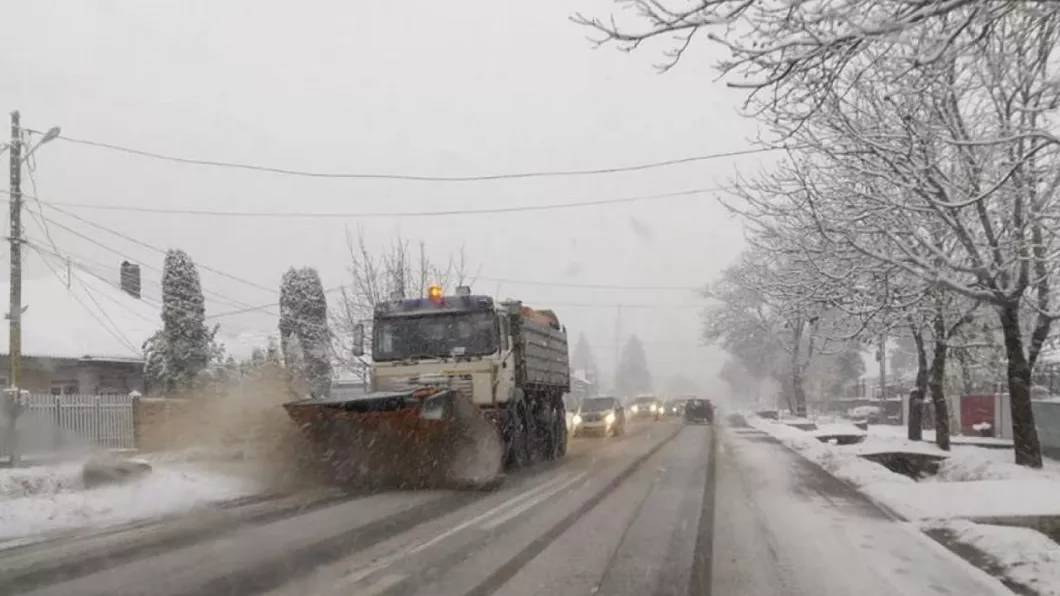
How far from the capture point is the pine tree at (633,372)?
158375mm

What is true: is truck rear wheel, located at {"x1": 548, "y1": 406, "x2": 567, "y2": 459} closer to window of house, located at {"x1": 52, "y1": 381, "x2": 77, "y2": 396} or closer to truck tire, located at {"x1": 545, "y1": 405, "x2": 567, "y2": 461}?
truck tire, located at {"x1": 545, "y1": 405, "x2": 567, "y2": 461}

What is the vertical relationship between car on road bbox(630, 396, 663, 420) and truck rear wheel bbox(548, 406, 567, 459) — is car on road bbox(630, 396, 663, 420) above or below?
below

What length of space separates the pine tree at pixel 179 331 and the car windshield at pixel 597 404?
13742 mm

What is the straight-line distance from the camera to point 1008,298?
16.7 metres

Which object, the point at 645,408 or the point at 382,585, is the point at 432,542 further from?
the point at 645,408

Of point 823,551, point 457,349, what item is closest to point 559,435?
point 457,349

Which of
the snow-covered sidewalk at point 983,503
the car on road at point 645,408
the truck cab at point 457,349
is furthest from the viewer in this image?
the car on road at point 645,408

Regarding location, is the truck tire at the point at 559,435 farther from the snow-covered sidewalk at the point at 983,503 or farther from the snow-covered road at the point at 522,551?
the snow-covered road at the point at 522,551

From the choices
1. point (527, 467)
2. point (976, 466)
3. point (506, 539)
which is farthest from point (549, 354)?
point (506, 539)

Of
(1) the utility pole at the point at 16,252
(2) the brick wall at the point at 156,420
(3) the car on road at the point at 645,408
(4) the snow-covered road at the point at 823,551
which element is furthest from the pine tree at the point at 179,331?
(3) the car on road at the point at 645,408

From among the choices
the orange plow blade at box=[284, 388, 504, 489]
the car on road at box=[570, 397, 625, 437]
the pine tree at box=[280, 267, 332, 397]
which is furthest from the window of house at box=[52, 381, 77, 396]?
the orange plow blade at box=[284, 388, 504, 489]

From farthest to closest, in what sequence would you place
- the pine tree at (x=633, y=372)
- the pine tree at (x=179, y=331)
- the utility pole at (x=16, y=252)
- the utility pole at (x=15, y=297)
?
1. the pine tree at (x=633, y=372)
2. the pine tree at (x=179, y=331)
3. the utility pole at (x=16, y=252)
4. the utility pole at (x=15, y=297)

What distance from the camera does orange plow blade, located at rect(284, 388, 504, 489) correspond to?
49.3 feet

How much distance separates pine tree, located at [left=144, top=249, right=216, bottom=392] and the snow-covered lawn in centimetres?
1359
